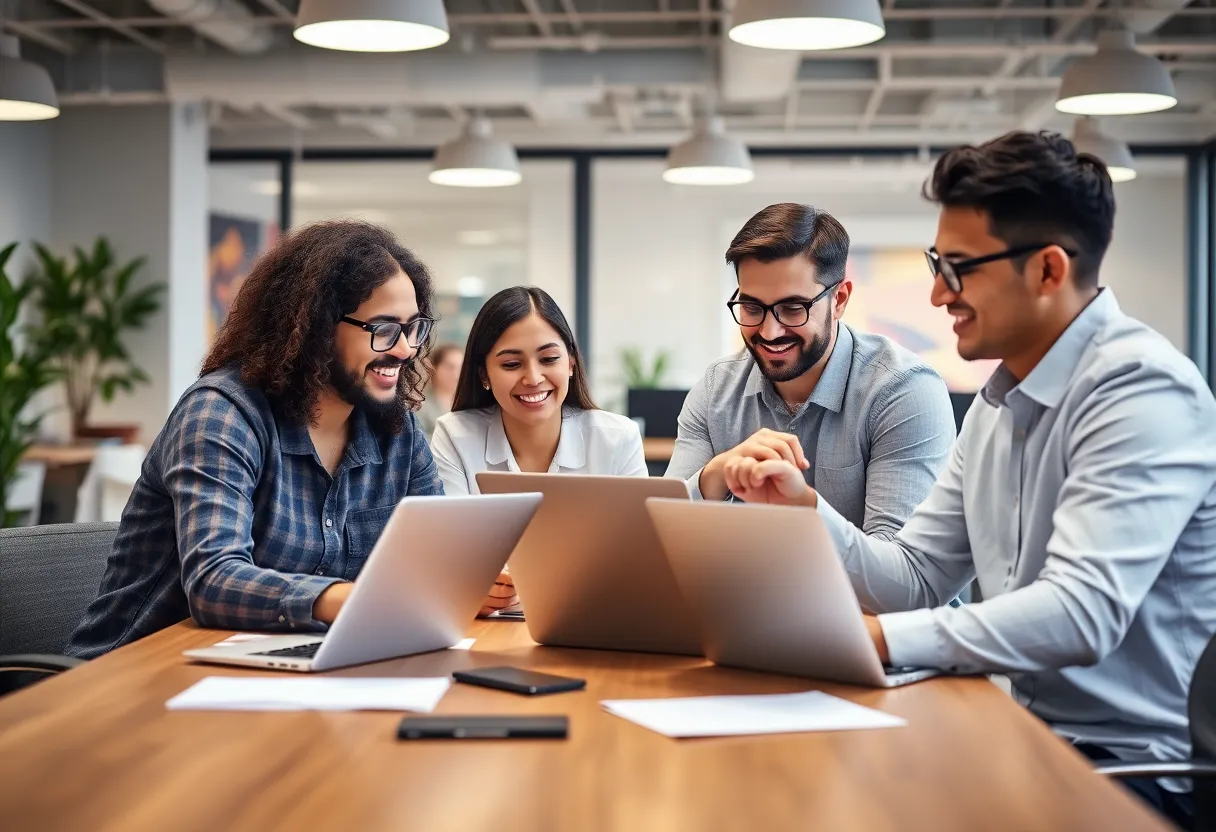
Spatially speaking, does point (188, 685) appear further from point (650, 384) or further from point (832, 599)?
point (650, 384)

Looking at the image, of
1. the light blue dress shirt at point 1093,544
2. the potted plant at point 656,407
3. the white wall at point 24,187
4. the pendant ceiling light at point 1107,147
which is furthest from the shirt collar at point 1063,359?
the white wall at point 24,187

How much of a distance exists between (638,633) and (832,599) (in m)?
0.39

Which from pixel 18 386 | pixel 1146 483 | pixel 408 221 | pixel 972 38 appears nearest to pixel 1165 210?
pixel 972 38

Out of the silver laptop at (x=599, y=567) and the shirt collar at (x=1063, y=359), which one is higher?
the shirt collar at (x=1063, y=359)

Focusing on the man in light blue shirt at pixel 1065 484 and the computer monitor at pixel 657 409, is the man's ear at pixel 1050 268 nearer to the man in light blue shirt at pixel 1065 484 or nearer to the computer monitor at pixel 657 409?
the man in light blue shirt at pixel 1065 484

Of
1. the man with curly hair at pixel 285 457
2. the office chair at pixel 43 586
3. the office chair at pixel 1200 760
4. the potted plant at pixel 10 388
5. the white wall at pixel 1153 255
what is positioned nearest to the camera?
the office chair at pixel 1200 760

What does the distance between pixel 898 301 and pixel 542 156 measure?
3.11 metres

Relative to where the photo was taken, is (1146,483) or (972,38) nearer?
(1146,483)

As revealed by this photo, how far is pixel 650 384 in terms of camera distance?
33.3 ft

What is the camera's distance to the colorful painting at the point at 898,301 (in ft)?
34.8

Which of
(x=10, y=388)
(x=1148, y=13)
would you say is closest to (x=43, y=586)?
(x=10, y=388)

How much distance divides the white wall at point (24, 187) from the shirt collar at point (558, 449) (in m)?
5.67

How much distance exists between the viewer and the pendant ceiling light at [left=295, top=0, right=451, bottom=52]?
372 centimetres

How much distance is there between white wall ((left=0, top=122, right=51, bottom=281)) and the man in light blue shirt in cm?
727
